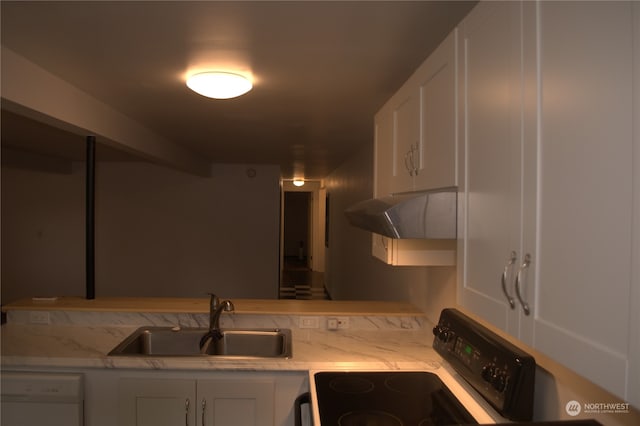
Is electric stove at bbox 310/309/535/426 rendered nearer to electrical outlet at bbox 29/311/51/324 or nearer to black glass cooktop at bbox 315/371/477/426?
black glass cooktop at bbox 315/371/477/426

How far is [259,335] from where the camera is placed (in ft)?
7.85

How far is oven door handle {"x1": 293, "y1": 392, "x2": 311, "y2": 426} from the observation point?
1722 mm

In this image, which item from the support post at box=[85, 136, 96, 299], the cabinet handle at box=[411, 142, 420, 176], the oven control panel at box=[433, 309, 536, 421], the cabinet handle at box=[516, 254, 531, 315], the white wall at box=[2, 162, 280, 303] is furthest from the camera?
the white wall at box=[2, 162, 280, 303]

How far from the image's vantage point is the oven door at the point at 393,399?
1438 mm

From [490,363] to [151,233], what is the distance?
5.75m

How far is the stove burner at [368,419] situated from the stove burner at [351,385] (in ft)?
0.57

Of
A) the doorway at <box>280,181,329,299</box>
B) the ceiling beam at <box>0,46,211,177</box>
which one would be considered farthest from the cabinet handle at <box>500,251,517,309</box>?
the doorway at <box>280,181,329,299</box>

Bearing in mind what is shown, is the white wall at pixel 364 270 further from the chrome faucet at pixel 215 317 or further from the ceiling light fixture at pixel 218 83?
the ceiling light fixture at pixel 218 83

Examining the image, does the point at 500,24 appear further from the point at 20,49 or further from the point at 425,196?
the point at 20,49

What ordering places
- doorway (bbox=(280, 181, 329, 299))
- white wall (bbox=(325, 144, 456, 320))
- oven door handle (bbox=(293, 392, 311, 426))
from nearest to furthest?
oven door handle (bbox=(293, 392, 311, 426)) → white wall (bbox=(325, 144, 456, 320)) → doorway (bbox=(280, 181, 329, 299))

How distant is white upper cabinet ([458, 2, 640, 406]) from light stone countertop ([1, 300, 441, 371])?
1.04 m

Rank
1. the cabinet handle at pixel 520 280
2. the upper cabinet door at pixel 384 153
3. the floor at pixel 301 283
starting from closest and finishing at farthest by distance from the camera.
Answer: the cabinet handle at pixel 520 280 < the upper cabinet door at pixel 384 153 < the floor at pixel 301 283

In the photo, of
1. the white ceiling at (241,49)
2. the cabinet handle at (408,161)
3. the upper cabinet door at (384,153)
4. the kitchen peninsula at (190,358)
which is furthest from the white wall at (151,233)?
the cabinet handle at (408,161)

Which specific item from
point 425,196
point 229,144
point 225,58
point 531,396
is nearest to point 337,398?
point 531,396
